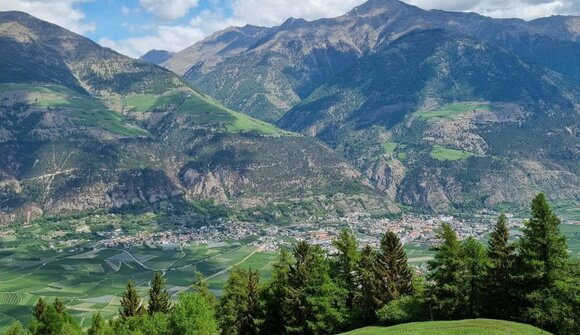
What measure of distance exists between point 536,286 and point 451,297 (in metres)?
10.4

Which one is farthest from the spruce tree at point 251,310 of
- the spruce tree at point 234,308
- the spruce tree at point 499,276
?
the spruce tree at point 499,276

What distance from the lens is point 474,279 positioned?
69.8m

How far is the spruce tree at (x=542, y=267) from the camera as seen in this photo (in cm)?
6034

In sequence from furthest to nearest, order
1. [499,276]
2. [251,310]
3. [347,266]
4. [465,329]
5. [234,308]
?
[234,308] < [251,310] < [347,266] < [499,276] < [465,329]

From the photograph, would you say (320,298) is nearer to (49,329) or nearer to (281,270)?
(281,270)

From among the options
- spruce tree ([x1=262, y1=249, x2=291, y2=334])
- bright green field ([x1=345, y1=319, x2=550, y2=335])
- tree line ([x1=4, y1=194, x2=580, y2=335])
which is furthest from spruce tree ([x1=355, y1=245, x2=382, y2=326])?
bright green field ([x1=345, y1=319, x2=550, y2=335])

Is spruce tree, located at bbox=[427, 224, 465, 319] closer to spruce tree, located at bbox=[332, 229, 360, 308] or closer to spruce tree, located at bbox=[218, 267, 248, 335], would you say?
spruce tree, located at bbox=[332, 229, 360, 308]

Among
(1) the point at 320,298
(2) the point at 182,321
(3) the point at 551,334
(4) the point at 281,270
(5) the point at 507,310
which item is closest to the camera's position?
(3) the point at 551,334

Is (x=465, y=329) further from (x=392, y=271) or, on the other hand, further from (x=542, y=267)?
(x=392, y=271)

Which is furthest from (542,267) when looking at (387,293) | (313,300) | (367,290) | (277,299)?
(277,299)

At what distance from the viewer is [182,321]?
6159 cm

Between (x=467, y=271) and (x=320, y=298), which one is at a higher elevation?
(x=467, y=271)

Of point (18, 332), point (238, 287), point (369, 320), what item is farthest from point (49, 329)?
point (369, 320)

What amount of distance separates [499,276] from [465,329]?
1727cm
